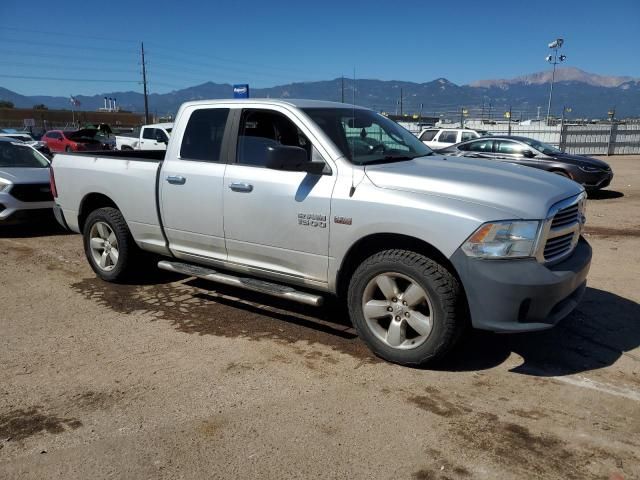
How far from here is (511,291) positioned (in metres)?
3.42

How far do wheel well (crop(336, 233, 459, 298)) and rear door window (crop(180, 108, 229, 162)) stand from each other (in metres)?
1.61

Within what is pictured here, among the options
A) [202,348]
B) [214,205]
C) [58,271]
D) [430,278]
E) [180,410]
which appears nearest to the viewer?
[180,410]

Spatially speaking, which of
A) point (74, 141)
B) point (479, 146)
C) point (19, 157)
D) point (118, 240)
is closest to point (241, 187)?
point (118, 240)

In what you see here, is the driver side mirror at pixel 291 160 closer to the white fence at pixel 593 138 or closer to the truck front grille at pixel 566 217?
the truck front grille at pixel 566 217

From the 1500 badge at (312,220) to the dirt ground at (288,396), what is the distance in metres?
1.00

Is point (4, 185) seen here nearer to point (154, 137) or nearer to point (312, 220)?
point (312, 220)

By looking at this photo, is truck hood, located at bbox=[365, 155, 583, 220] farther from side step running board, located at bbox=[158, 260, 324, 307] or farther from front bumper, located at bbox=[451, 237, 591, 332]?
side step running board, located at bbox=[158, 260, 324, 307]

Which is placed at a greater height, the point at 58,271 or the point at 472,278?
the point at 472,278

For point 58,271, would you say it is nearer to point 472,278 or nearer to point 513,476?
point 472,278

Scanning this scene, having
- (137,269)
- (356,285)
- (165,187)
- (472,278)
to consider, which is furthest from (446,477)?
(137,269)

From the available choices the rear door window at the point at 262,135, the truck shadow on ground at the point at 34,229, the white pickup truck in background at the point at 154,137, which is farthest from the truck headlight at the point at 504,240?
the white pickup truck in background at the point at 154,137

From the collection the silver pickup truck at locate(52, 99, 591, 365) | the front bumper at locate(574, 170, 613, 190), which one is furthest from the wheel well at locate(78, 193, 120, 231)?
the front bumper at locate(574, 170, 613, 190)

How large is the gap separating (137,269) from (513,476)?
4.55m

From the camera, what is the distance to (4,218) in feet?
28.3
